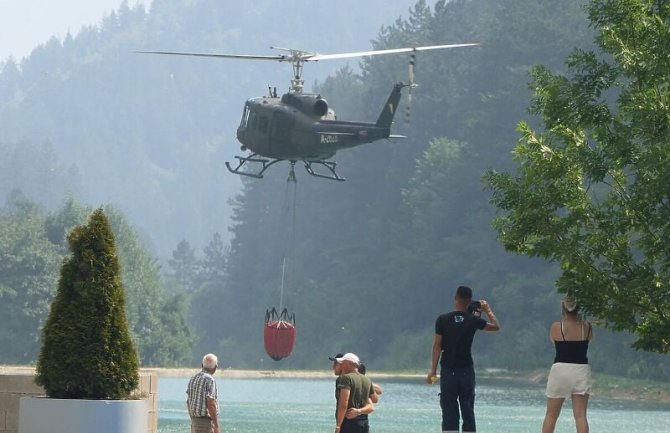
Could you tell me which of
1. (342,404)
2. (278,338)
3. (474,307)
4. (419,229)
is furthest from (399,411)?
(419,229)

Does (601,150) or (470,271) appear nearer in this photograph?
(601,150)

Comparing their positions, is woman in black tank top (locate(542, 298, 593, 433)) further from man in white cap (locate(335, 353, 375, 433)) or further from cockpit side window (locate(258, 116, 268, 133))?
cockpit side window (locate(258, 116, 268, 133))

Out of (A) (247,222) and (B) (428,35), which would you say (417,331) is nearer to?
(B) (428,35)

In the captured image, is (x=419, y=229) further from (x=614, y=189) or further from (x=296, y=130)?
(x=614, y=189)

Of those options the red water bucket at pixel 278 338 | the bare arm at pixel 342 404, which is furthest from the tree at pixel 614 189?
the red water bucket at pixel 278 338

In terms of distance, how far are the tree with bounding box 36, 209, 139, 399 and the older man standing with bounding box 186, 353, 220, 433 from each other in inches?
51.8

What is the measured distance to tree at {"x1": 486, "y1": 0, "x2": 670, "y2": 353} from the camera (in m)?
13.0

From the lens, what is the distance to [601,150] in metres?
13.6

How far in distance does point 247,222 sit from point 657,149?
98631 mm

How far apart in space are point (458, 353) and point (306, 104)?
2037 centimetres

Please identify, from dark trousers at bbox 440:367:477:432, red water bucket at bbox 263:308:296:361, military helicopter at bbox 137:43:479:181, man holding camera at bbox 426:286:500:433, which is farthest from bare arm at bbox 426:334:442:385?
red water bucket at bbox 263:308:296:361

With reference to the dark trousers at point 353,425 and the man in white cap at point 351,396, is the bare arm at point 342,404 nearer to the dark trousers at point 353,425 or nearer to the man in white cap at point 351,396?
the man in white cap at point 351,396

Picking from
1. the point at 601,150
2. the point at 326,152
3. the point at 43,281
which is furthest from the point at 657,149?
the point at 43,281

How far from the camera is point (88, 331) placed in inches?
448
